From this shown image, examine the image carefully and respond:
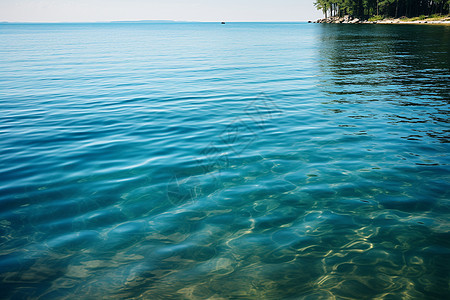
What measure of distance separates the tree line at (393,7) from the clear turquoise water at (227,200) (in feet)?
358

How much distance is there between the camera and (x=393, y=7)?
125 meters

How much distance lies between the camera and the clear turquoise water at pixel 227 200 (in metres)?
4.64

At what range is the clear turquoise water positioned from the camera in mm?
4637

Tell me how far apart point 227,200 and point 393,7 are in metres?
150

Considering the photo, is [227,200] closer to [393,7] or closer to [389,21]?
[389,21]

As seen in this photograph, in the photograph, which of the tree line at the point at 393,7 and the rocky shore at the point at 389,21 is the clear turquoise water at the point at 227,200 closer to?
the rocky shore at the point at 389,21

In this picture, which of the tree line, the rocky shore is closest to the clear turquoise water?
the rocky shore

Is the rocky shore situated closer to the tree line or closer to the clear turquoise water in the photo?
the tree line

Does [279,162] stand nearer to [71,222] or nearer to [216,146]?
[216,146]

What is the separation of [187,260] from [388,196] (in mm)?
4678

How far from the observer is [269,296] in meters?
4.29

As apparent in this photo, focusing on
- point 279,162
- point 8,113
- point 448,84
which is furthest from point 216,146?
point 448,84

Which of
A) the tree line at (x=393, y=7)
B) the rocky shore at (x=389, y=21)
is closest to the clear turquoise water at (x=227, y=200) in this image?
the rocky shore at (x=389, y=21)

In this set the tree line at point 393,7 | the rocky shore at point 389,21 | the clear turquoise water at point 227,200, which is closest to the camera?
the clear turquoise water at point 227,200
